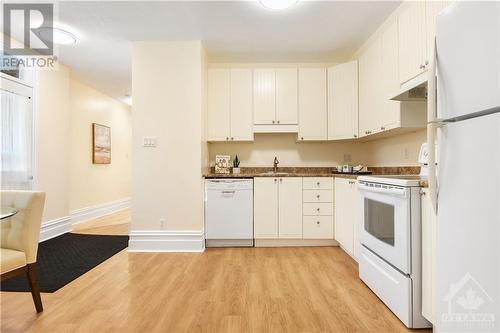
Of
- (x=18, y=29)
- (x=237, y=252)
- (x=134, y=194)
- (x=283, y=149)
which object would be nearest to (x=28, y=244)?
(x=134, y=194)

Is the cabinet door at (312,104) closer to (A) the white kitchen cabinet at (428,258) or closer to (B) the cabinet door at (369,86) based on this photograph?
(B) the cabinet door at (369,86)

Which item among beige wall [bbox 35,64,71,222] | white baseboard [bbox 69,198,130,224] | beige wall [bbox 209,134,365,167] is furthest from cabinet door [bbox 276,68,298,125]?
white baseboard [bbox 69,198,130,224]

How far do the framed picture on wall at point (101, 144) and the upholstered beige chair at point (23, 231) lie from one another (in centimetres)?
361

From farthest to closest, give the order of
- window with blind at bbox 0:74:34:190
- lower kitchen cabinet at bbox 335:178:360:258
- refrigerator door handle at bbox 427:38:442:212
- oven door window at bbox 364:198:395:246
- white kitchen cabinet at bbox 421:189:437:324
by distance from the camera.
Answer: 1. window with blind at bbox 0:74:34:190
2. lower kitchen cabinet at bbox 335:178:360:258
3. oven door window at bbox 364:198:395:246
4. white kitchen cabinet at bbox 421:189:437:324
5. refrigerator door handle at bbox 427:38:442:212

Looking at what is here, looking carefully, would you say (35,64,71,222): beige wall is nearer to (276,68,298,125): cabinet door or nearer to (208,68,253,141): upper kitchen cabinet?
(208,68,253,141): upper kitchen cabinet

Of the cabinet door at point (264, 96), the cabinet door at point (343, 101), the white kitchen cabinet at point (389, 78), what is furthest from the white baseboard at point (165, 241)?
the white kitchen cabinet at point (389, 78)

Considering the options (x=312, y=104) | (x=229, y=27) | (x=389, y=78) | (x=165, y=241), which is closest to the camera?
(x=389, y=78)

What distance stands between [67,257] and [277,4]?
136 inches

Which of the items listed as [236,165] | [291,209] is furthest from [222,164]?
[291,209]

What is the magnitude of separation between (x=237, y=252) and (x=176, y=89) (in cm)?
212

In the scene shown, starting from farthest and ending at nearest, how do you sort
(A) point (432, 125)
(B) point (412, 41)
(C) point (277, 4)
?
1. (C) point (277, 4)
2. (B) point (412, 41)
3. (A) point (432, 125)

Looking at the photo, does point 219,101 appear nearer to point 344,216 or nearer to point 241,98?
point 241,98

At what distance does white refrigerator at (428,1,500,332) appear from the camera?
3.24ft

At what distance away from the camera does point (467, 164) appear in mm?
1089
